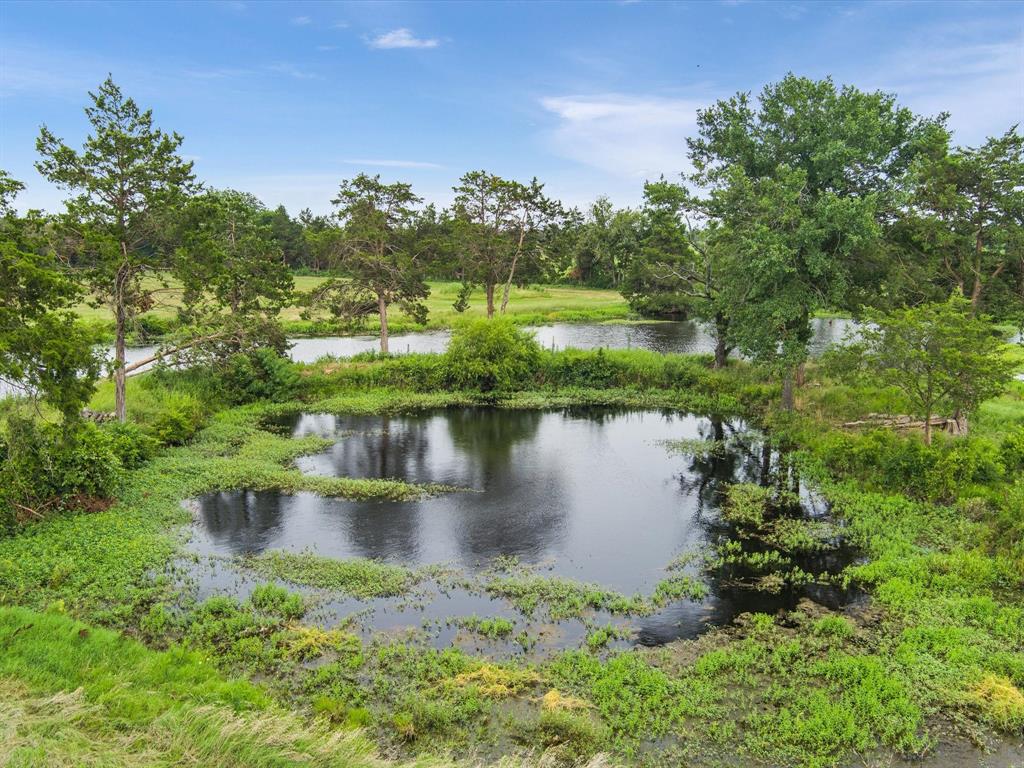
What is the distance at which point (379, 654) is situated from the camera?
42.7ft

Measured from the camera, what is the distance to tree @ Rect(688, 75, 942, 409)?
25978mm

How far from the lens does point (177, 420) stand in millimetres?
26891

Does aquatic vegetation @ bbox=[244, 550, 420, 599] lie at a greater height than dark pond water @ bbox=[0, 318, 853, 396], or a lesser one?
lesser

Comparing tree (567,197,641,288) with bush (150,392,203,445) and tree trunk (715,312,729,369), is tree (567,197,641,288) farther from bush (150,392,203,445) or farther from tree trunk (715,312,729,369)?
bush (150,392,203,445)

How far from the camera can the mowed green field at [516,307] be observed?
60.2m

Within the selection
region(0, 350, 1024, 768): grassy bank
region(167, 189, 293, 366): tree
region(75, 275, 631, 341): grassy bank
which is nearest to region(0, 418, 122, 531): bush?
region(0, 350, 1024, 768): grassy bank

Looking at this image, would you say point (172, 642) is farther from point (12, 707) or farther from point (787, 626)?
point (787, 626)

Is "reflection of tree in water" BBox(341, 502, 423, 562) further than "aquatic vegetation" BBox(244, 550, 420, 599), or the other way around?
"reflection of tree in water" BBox(341, 502, 423, 562)

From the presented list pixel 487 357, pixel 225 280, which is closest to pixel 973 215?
pixel 487 357

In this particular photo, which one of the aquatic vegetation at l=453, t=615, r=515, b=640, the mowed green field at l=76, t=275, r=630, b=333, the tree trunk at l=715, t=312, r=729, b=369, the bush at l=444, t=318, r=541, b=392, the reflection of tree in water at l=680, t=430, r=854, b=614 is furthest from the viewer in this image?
the mowed green field at l=76, t=275, r=630, b=333

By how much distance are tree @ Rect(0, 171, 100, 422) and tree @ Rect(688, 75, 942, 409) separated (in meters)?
22.0

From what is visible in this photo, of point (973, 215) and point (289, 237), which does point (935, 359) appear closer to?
point (973, 215)

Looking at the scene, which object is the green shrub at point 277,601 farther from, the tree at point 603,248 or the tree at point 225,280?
the tree at point 603,248

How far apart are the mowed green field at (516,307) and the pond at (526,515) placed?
27.6m
